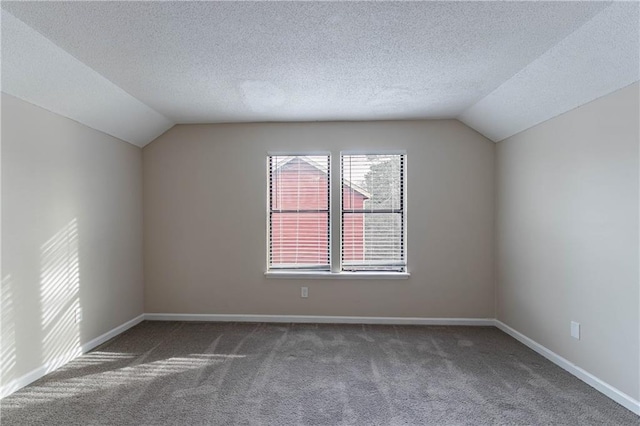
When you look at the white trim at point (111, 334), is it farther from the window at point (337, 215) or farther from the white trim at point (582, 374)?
the white trim at point (582, 374)

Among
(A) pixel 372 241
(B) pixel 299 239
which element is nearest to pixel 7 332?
(B) pixel 299 239

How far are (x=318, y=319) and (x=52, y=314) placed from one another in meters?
2.68

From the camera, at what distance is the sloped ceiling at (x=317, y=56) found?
2.07 m

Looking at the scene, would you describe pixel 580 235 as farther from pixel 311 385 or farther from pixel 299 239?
pixel 299 239

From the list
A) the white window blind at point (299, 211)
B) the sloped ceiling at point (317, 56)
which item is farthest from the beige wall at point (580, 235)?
the white window blind at point (299, 211)

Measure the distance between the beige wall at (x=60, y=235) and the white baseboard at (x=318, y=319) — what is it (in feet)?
1.78

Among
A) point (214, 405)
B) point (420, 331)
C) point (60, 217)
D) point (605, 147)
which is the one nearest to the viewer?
point (214, 405)

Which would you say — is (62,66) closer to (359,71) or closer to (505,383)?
(359,71)

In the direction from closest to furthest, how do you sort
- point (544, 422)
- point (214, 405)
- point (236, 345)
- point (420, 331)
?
point (544, 422) → point (214, 405) → point (236, 345) → point (420, 331)

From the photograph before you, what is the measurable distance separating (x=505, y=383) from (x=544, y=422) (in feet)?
1.69

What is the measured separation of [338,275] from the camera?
4.38 metres

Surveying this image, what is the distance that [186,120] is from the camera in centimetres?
434

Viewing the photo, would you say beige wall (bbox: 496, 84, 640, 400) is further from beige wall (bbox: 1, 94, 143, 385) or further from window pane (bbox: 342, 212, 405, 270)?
beige wall (bbox: 1, 94, 143, 385)

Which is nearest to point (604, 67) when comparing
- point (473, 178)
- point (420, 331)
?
point (473, 178)
